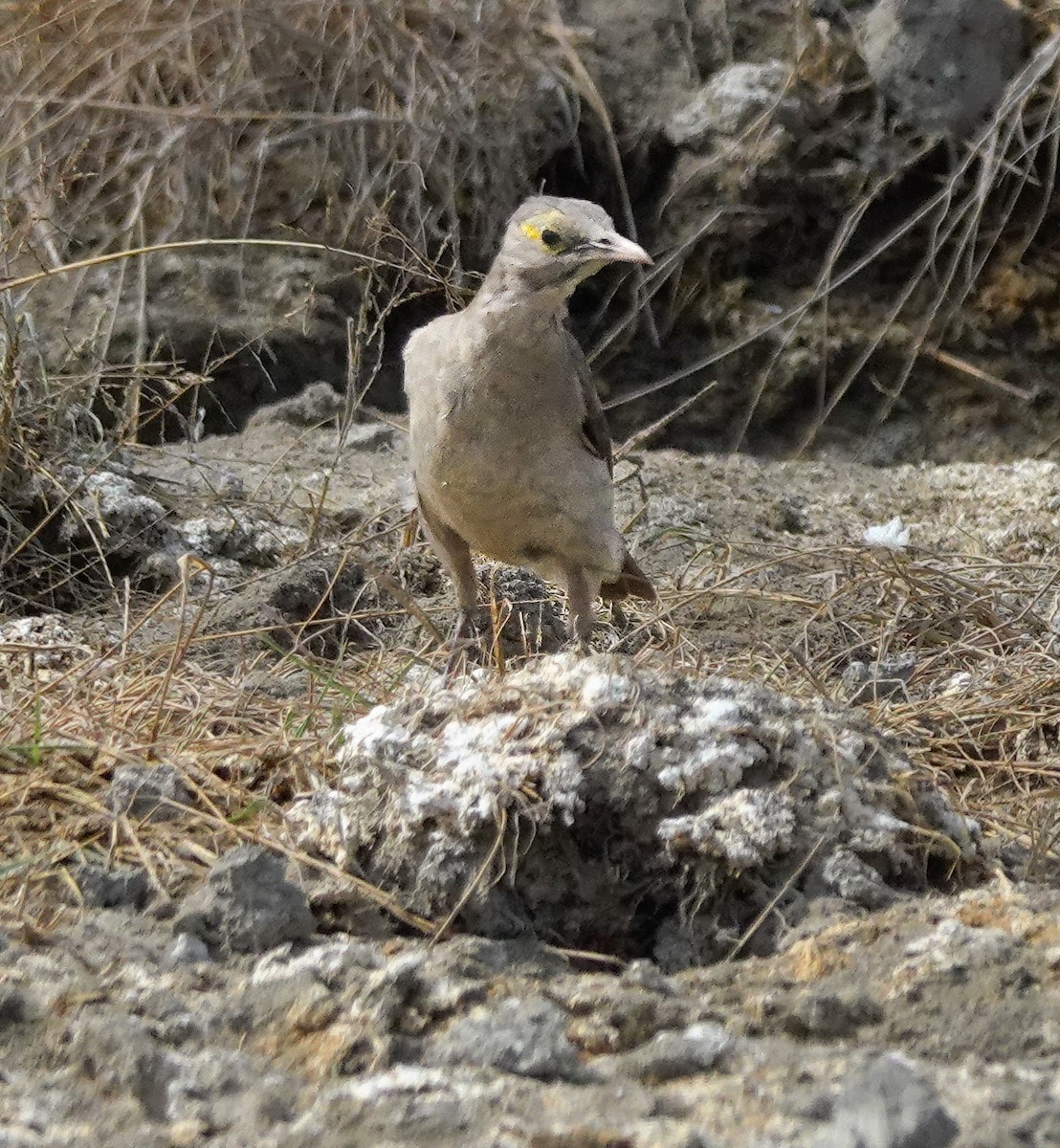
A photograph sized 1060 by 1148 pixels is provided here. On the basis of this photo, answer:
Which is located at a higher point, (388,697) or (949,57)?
(949,57)

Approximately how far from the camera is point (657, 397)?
710 cm

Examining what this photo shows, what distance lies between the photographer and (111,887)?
2.41 meters

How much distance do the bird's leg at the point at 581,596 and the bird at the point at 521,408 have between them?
15mm

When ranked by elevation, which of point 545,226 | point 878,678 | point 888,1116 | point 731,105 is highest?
point 545,226

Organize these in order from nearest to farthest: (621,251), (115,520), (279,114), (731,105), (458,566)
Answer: (621,251), (458,566), (115,520), (279,114), (731,105)

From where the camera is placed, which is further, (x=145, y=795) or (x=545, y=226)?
(x=545, y=226)

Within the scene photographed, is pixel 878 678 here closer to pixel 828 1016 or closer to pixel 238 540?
pixel 828 1016

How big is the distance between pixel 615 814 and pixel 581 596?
1586mm

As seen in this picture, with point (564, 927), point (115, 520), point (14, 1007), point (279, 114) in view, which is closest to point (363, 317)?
point (115, 520)

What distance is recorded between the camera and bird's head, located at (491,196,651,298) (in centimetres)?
351

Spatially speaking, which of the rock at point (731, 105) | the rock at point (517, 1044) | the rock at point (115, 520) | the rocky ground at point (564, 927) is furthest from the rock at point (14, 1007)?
the rock at point (731, 105)

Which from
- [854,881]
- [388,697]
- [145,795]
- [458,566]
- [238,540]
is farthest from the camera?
[238,540]

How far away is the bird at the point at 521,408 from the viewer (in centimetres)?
358

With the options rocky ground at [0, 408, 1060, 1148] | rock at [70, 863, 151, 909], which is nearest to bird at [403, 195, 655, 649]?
rocky ground at [0, 408, 1060, 1148]
